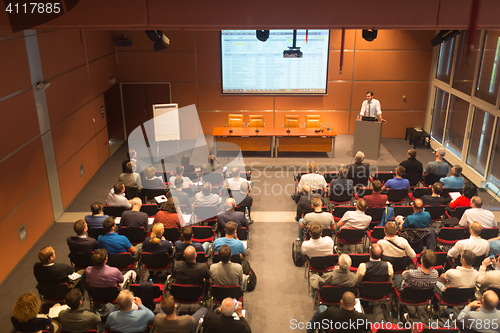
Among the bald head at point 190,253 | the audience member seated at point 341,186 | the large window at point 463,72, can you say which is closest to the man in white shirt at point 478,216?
the audience member seated at point 341,186

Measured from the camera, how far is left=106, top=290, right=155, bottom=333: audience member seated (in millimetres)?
4004

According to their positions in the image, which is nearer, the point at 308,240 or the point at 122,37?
the point at 308,240

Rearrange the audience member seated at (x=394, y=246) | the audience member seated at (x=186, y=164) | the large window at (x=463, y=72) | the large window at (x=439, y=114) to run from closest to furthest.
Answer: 1. the audience member seated at (x=394, y=246)
2. the audience member seated at (x=186, y=164)
3. the large window at (x=463, y=72)
4. the large window at (x=439, y=114)

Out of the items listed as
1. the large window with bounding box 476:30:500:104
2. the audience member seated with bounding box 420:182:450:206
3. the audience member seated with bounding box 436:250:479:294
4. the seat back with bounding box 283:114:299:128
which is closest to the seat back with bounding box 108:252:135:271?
the audience member seated with bounding box 436:250:479:294

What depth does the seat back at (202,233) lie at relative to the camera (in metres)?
5.83

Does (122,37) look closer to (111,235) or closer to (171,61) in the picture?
(171,61)

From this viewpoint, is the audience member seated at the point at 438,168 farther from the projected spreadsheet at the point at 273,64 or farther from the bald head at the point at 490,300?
the projected spreadsheet at the point at 273,64

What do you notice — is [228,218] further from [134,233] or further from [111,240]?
[111,240]

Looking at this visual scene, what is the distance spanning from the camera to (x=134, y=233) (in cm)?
588

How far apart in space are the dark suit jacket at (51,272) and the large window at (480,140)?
909 centimetres

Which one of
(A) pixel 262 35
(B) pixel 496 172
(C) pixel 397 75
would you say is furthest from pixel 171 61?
(B) pixel 496 172

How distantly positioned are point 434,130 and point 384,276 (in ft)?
28.3

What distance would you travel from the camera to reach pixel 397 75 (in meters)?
12.0

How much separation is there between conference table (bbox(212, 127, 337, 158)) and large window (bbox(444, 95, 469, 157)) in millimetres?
3328
